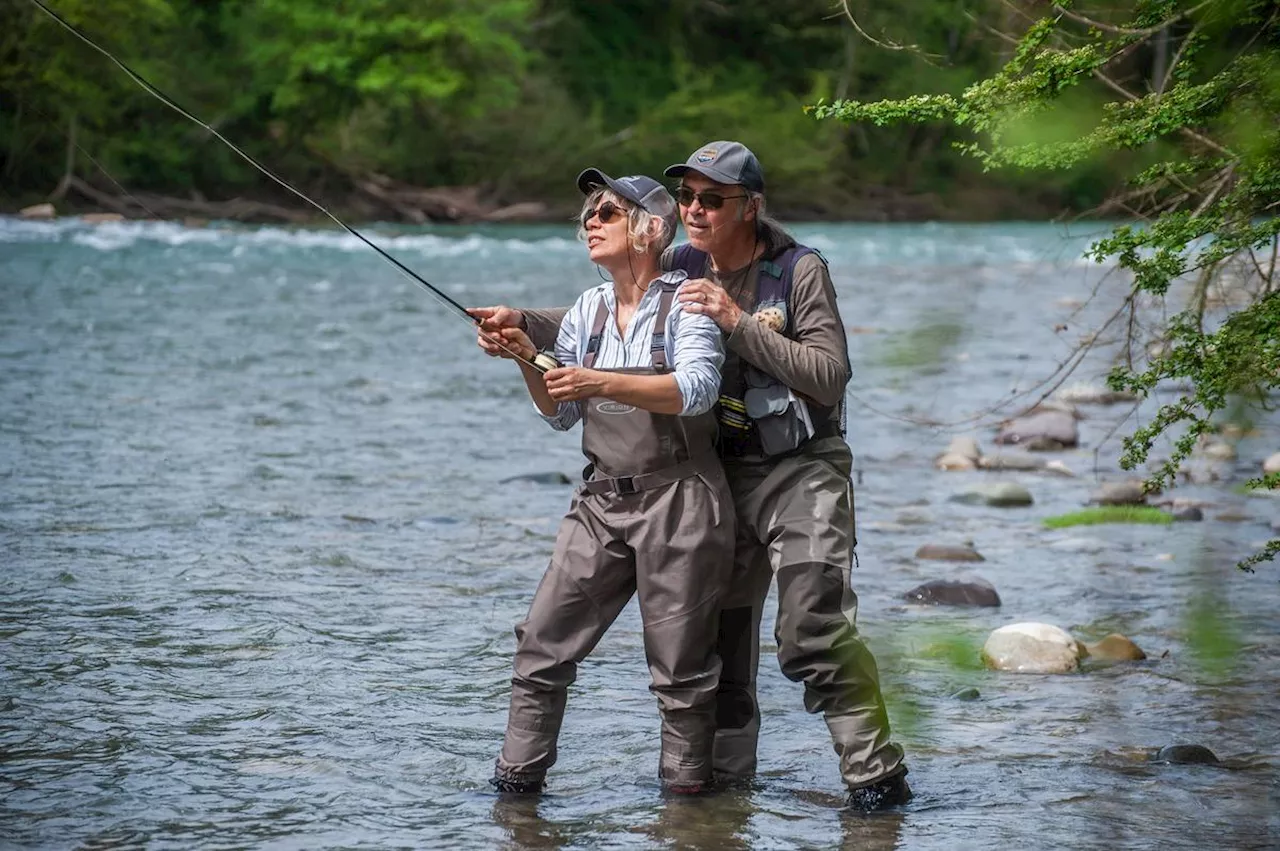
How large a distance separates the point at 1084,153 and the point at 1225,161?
0.51 m

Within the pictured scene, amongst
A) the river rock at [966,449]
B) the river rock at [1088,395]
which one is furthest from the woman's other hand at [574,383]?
the river rock at [1088,395]

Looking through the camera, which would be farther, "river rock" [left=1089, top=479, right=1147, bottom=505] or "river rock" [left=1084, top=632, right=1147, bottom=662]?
"river rock" [left=1089, top=479, right=1147, bottom=505]

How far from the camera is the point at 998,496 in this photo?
9641 mm

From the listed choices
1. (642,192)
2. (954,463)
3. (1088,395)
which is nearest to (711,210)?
(642,192)

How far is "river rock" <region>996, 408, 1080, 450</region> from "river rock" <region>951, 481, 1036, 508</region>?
1.83 meters

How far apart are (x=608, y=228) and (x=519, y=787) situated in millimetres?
1404

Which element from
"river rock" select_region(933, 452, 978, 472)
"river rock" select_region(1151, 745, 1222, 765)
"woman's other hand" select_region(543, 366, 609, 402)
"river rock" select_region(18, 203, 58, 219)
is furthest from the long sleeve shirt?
"river rock" select_region(18, 203, 58, 219)

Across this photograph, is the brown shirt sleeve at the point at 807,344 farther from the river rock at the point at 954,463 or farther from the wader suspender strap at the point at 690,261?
the river rock at the point at 954,463

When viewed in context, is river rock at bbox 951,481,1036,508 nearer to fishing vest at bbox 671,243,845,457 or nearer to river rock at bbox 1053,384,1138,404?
river rock at bbox 1053,384,1138,404

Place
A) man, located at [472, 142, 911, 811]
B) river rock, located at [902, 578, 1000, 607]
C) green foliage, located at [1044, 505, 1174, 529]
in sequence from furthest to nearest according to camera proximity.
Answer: green foliage, located at [1044, 505, 1174, 529], river rock, located at [902, 578, 1000, 607], man, located at [472, 142, 911, 811]

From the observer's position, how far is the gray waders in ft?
13.6

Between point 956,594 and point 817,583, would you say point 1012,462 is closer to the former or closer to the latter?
point 956,594

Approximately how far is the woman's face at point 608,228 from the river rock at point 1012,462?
7020 mm

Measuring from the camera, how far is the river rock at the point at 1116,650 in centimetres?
615
